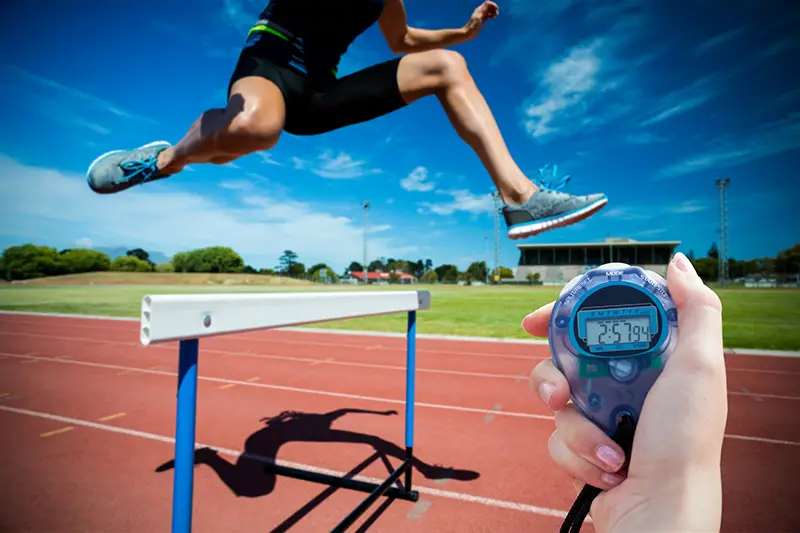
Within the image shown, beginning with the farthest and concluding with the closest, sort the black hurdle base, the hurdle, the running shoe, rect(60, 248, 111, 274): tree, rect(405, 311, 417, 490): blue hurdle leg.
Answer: rect(60, 248, 111, 274): tree
rect(405, 311, 417, 490): blue hurdle leg
the black hurdle base
the running shoe
the hurdle

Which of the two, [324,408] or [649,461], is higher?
[649,461]

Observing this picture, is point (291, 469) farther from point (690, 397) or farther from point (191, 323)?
point (690, 397)

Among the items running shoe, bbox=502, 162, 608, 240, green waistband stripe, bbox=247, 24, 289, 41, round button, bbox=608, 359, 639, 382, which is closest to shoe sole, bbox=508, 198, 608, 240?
running shoe, bbox=502, 162, 608, 240

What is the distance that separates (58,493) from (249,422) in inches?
61.0

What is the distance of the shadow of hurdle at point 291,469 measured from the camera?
263 cm

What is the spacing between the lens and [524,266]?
56.9m

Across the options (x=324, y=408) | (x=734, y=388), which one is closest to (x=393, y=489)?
(x=324, y=408)

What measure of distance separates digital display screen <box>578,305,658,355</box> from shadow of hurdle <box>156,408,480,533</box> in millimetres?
2046

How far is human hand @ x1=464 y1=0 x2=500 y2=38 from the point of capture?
1798 mm

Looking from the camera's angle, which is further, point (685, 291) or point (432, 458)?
point (432, 458)

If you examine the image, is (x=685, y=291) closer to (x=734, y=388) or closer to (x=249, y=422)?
(x=249, y=422)

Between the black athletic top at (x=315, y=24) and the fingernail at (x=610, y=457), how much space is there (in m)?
1.46

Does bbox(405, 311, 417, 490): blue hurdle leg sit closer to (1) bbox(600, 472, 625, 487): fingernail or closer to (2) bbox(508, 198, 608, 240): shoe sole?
(2) bbox(508, 198, 608, 240): shoe sole

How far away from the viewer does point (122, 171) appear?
5.33 ft
